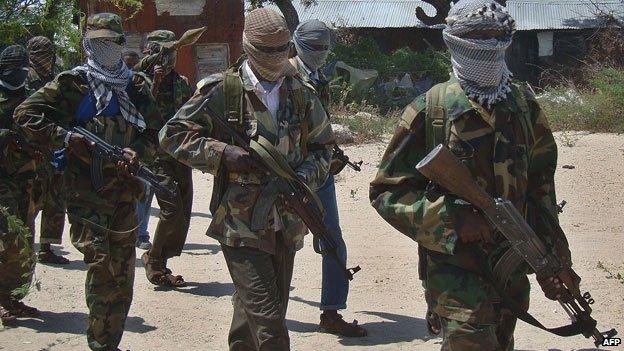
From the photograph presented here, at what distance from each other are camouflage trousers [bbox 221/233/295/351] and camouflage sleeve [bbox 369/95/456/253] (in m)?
0.74

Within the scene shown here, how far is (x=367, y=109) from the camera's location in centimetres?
1683

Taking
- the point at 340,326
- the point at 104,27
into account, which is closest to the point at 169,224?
the point at 340,326

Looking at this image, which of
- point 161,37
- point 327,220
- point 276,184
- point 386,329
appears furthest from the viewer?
point 161,37

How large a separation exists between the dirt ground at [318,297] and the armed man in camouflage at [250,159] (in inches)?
62.1

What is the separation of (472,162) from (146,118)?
7.88 feet

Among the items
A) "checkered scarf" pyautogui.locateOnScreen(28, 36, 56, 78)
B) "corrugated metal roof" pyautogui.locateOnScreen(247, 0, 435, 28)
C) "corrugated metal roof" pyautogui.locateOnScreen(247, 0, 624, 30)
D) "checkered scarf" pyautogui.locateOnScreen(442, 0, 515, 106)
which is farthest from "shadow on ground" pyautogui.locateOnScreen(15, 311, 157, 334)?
"corrugated metal roof" pyautogui.locateOnScreen(247, 0, 435, 28)

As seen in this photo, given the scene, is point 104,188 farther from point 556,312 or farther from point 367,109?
point 367,109

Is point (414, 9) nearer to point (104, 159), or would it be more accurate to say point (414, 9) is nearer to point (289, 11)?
point (289, 11)

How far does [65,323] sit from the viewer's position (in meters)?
6.57

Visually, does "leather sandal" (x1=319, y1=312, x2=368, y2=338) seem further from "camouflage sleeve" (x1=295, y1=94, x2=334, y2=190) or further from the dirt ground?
"camouflage sleeve" (x1=295, y1=94, x2=334, y2=190)

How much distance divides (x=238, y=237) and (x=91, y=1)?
38.1 ft

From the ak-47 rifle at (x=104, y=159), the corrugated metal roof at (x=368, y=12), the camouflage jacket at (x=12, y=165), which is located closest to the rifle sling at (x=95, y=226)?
the ak-47 rifle at (x=104, y=159)

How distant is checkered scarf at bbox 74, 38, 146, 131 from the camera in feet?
17.5

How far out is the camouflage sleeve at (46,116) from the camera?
5238 mm
